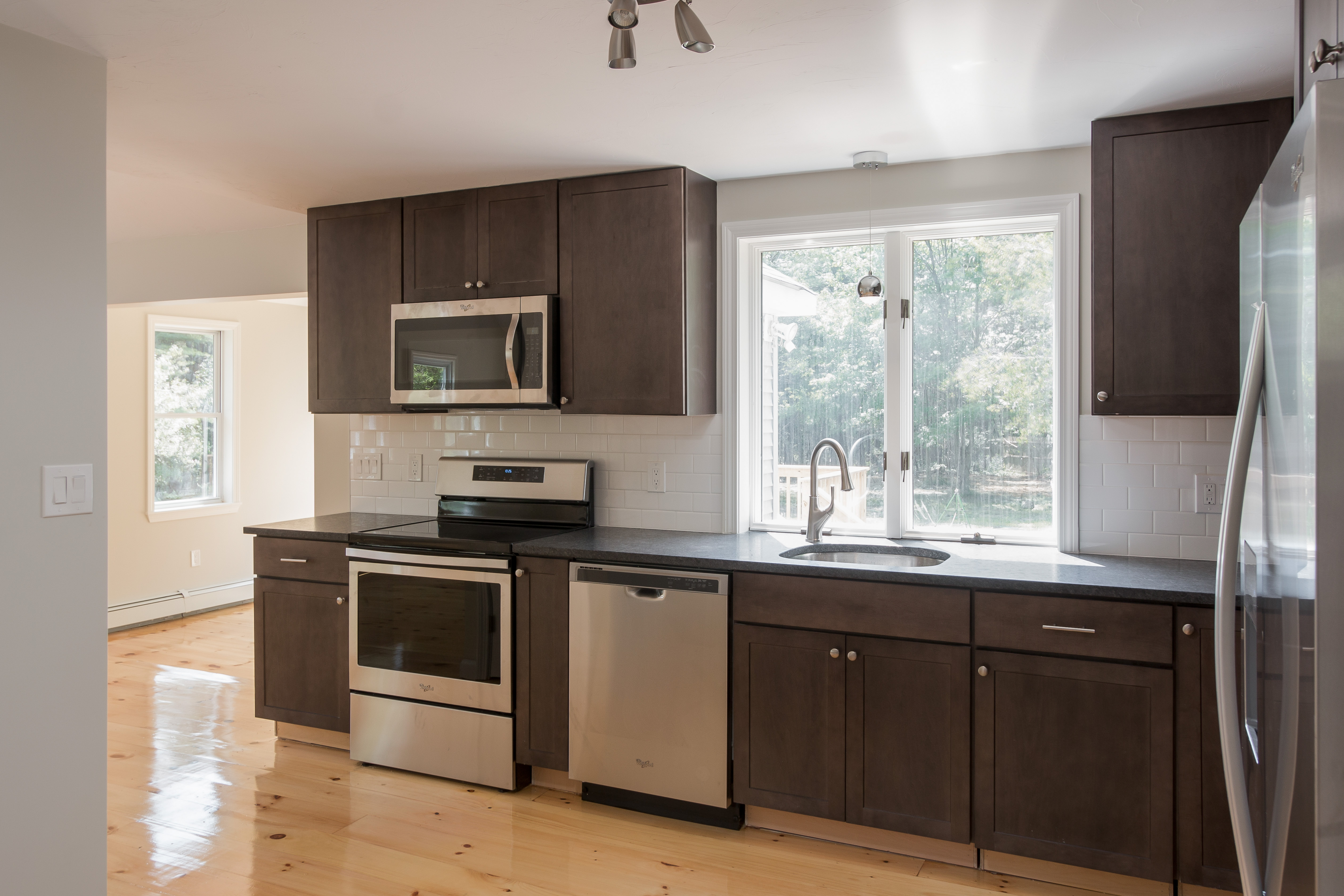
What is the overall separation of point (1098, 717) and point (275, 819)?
2.64 metres

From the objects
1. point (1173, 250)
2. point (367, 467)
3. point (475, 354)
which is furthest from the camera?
point (367, 467)

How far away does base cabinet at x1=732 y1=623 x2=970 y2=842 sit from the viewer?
2.62 metres

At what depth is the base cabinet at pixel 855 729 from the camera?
2.62 m

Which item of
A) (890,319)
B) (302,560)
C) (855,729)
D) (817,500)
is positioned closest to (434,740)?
(302,560)

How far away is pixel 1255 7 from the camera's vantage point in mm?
1996

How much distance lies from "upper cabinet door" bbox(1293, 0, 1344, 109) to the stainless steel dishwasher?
194 cm

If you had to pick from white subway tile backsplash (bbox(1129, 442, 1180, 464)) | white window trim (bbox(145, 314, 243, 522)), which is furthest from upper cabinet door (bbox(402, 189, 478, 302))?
white window trim (bbox(145, 314, 243, 522))

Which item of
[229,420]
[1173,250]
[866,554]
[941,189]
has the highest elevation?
[941,189]

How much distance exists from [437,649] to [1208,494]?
2.72 metres

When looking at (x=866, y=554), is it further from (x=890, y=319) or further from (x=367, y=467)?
(x=367, y=467)

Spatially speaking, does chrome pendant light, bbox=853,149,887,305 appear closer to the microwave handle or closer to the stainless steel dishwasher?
the stainless steel dishwasher

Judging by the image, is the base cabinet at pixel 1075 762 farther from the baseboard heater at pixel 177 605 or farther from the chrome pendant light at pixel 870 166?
the baseboard heater at pixel 177 605

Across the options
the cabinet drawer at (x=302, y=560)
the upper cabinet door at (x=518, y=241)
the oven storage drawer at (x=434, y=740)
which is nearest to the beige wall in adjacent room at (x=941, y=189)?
the upper cabinet door at (x=518, y=241)

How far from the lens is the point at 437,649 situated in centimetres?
332
